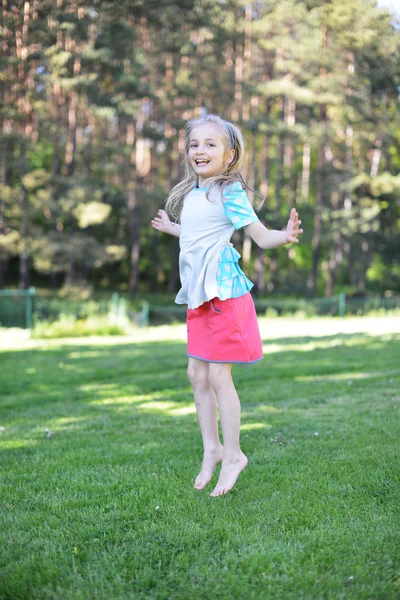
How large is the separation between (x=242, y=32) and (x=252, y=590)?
28.4 metres

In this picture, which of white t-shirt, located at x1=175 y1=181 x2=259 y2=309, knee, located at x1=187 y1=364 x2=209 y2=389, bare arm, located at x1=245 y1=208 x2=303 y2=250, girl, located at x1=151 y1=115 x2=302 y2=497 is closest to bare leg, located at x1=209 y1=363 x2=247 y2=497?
girl, located at x1=151 y1=115 x2=302 y2=497

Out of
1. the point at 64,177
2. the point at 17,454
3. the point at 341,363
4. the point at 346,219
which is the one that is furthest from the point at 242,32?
the point at 17,454

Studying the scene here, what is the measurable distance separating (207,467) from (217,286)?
95 centimetres

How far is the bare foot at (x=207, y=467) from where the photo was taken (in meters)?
3.06

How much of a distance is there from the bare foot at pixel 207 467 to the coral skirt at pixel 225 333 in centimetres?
54

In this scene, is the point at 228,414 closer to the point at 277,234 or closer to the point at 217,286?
the point at 217,286

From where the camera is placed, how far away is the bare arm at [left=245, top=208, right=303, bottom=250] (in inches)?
112

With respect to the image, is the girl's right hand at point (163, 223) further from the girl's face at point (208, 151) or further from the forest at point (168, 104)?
the forest at point (168, 104)

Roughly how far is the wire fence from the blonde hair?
12.3m

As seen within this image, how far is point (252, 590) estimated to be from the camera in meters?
2.05

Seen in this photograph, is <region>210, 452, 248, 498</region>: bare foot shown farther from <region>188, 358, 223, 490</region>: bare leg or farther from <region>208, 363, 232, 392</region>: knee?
<region>208, 363, 232, 392</region>: knee

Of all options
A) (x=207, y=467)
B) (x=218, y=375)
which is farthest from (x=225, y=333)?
(x=207, y=467)

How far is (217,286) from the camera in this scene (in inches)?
121

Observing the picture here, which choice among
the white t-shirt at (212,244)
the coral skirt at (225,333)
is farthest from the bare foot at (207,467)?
the white t-shirt at (212,244)
